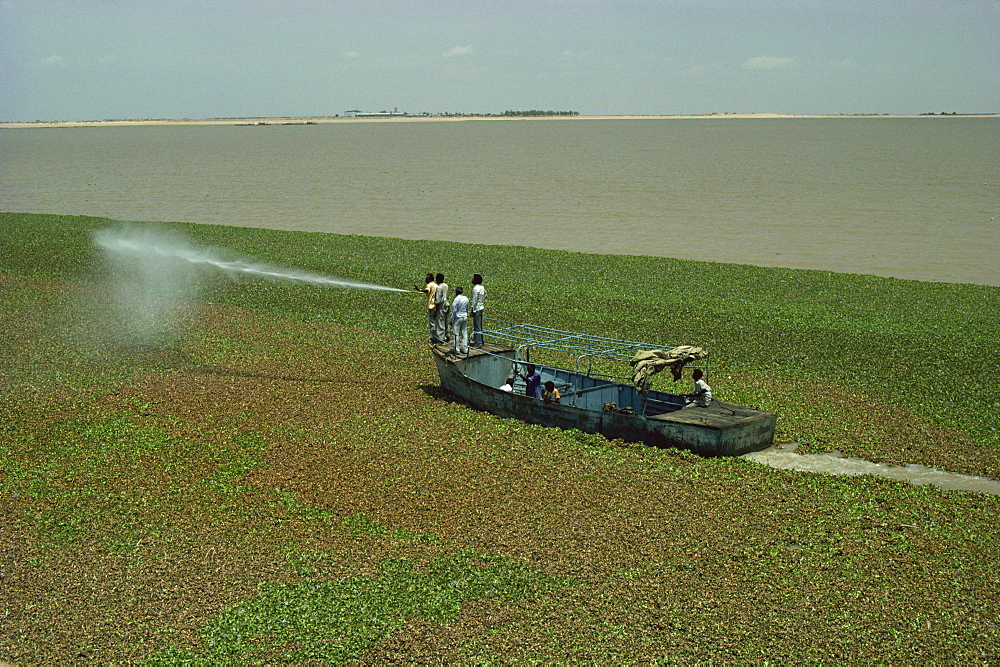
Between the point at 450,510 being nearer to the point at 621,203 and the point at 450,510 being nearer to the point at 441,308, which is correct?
the point at 441,308

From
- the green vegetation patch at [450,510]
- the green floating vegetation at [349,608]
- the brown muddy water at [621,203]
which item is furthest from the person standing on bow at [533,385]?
the brown muddy water at [621,203]

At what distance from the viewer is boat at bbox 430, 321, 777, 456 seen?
21953 millimetres

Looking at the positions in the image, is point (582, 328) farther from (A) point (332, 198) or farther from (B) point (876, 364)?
(A) point (332, 198)

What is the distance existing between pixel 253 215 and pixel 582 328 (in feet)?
178

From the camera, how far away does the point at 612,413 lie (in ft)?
74.9

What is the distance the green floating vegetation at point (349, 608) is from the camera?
45.7ft

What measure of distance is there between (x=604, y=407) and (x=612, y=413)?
2.56ft

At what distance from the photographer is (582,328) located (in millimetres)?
34938

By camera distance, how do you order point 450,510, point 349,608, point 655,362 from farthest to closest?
point 655,362 < point 450,510 < point 349,608

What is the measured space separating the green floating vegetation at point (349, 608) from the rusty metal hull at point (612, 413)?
23.1 ft

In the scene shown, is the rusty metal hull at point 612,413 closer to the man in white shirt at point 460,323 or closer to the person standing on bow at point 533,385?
the man in white shirt at point 460,323

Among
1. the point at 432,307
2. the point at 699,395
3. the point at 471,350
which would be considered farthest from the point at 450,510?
the point at 432,307

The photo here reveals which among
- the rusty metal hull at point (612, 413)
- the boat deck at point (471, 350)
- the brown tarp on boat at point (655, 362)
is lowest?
the rusty metal hull at point (612, 413)

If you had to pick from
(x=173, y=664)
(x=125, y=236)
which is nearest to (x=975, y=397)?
(x=173, y=664)
